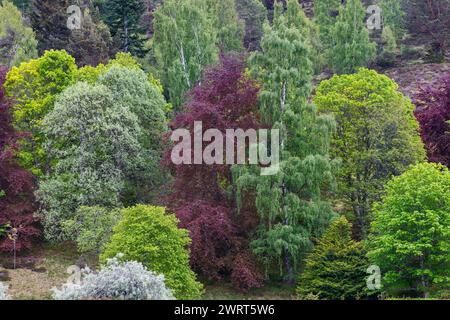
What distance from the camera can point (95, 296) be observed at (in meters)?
17.2

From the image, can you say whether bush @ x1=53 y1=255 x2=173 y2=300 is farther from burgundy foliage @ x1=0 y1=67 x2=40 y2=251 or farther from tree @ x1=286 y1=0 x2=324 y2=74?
tree @ x1=286 y1=0 x2=324 y2=74

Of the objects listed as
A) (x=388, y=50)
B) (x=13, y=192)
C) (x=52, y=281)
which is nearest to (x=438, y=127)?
(x=52, y=281)

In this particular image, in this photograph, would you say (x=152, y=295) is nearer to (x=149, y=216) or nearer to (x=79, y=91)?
(x=149, y=216)

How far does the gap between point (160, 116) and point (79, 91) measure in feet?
18.2

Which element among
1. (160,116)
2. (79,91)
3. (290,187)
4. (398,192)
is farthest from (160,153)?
(398,192)

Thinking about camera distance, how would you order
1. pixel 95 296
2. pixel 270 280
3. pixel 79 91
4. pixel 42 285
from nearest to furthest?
pixel 95 296, pixel 42 285, pixel 270 280, pixel 79 91

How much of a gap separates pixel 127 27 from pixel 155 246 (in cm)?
3509

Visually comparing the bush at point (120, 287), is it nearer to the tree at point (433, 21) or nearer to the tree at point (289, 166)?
the tree at point (289, 166)

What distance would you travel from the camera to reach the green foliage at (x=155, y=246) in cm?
2233

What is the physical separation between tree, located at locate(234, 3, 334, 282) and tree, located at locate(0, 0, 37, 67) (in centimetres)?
2683

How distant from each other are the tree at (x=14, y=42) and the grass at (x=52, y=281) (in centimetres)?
2197

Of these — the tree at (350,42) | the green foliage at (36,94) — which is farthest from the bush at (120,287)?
the tree at (350,42)

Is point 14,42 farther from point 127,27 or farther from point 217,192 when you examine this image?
point 217,192

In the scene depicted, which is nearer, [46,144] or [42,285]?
[42,285]
